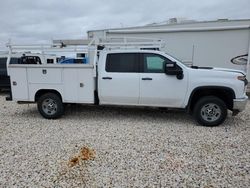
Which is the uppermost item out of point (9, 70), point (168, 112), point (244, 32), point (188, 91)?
point (244, 32)

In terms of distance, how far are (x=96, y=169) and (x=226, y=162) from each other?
2034mm

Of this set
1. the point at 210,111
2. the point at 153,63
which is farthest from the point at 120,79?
the point at 210,111

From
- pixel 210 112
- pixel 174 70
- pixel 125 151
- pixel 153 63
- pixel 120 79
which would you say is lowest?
pixel 125 151

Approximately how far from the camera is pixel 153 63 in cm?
564

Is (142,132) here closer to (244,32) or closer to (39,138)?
(39,138)

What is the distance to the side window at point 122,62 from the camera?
5707mm

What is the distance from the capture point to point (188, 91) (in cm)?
541

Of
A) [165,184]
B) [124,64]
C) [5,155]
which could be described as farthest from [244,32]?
[5,155]

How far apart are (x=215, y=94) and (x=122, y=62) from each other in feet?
7.76

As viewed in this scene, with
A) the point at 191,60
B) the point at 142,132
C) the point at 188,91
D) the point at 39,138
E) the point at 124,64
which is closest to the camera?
the point at 39,138

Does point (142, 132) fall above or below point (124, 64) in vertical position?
below

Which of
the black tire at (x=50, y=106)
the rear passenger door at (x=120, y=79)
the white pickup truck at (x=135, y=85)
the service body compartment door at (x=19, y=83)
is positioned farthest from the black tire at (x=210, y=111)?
the service body compartment door at (x=19, y=83)

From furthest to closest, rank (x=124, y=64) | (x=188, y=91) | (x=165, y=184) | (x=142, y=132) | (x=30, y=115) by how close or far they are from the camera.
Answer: (x=30, y=115) < (x=124, y=64) < (x=188, y=91) < (x=142, y=132) < (x=165, y=184)

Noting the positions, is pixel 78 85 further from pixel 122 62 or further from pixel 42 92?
pixel 122 62
